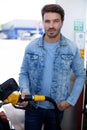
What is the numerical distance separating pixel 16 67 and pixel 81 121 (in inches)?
34.8

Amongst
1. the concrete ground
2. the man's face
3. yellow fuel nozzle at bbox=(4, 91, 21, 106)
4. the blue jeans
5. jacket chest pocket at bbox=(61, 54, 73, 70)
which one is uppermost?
the man's face

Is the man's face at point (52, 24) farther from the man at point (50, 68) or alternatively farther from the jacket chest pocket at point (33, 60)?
the jacket chest pocket at point (33, 60)

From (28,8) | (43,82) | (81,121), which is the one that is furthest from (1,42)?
(81,121)

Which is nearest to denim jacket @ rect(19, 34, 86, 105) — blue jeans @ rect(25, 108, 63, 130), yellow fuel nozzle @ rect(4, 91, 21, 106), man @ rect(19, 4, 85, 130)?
man @ rect(19, 4, 85, 130)

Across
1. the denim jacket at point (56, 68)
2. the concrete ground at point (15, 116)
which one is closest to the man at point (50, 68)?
the denim jacket at point (56, 68)

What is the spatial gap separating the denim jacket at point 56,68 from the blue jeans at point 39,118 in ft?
0.43

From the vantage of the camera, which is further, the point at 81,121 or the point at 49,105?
the point at 81,121

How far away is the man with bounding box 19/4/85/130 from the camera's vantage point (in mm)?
1789

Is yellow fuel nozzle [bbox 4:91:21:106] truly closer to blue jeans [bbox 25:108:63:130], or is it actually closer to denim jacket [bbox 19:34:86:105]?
denim jacket [bbox 19:34:86:105]

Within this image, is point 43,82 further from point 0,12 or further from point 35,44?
point 0,12

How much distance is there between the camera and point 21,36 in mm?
2633

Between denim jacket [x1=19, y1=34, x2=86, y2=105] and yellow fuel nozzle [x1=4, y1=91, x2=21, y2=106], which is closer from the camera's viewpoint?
yellow fuel nozzle [x1=4, y1=91, x2=21, y2=106]

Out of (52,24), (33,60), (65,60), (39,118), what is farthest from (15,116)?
(52,24)

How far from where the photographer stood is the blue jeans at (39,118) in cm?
186
